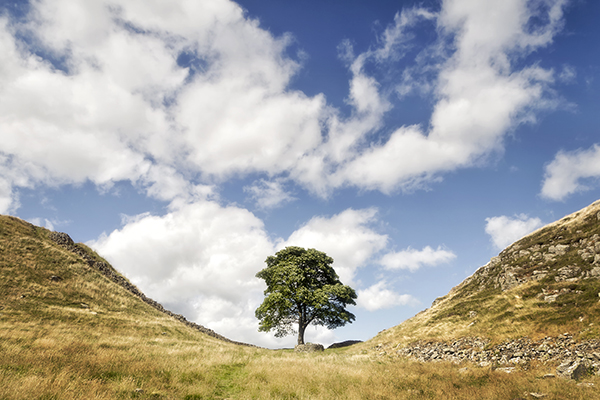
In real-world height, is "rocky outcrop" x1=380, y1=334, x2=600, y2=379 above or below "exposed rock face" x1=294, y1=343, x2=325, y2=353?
below

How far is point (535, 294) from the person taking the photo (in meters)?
33.0

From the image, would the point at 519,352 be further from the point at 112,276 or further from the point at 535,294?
the point at 112,276

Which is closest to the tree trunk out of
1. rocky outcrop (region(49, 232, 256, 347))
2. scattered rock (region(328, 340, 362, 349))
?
scattered rock (region(328, 340, 362, 349))

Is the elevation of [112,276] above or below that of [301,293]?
above

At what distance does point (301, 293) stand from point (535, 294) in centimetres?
2750

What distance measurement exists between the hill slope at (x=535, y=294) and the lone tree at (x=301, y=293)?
901 centimetres

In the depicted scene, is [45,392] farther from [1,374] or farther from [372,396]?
[372,396]

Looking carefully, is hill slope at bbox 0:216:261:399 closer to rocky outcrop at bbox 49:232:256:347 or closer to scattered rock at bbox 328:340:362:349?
rocky outcrop at bbox 49:232:256:347

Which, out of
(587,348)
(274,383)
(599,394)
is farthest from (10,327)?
(587,348)

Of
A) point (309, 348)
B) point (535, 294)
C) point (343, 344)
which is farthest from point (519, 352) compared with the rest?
point (343, 344)

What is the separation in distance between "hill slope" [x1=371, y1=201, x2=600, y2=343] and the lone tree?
901 cm

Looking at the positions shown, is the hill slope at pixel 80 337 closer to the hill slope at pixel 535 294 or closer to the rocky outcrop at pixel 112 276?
the rocky outcrop at pixel 112 276

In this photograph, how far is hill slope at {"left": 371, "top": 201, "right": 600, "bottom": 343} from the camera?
2566 cm

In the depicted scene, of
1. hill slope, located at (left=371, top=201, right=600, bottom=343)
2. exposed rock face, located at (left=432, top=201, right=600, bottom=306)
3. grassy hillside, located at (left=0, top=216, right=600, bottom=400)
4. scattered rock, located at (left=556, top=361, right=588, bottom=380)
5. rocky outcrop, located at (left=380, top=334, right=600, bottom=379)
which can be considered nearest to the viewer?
grassy hillside, located at (left=0, top=216, right=600, bottom=400)
